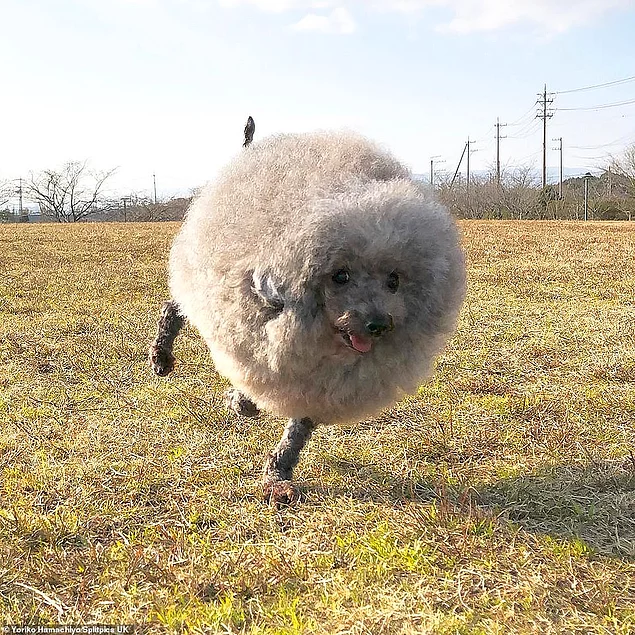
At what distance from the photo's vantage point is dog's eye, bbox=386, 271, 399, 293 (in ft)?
7.46

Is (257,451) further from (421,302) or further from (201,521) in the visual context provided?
(421,302)

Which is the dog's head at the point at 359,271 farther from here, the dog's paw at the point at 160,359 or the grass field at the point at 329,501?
the dog's paw at the point at 160,359

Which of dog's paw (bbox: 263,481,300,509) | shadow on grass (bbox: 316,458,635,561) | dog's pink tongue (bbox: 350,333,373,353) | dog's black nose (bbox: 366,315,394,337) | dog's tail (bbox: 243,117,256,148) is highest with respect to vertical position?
dog's tail (bbox: 243,117,256,148)

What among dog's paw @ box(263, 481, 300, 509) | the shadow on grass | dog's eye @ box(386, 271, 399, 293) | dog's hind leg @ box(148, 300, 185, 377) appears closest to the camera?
dog's eye @ box(386, 271, 399, 293)

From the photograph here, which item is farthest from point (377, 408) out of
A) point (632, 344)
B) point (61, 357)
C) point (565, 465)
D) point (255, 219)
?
point (632, 344)

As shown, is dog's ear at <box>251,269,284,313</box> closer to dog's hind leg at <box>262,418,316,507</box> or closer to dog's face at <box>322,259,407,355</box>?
dog's face at <box>322,259,407,355</box>

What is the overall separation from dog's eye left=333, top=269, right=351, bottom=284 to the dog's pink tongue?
0.56 ft

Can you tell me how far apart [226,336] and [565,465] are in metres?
1.65

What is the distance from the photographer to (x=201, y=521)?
2.59m

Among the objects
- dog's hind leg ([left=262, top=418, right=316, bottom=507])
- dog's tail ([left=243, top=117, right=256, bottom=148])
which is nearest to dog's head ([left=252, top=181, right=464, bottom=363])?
dog's hind leg ([left=262, top=418, right=316, bottom=507])

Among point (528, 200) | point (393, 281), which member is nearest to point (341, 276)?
point (393, 281)

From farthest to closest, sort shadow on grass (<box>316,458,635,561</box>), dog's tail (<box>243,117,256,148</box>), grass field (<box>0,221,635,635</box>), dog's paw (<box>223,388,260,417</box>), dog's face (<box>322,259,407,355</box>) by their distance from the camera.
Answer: dog's paw (<box>223,388,260,417</box>), dog's tail (<box>243,117,256,148</box>), shadow on grass (<box>316,458,635,561</box>), dog's face (<box>322,259,407,355</box>), grass field (<box>0,221,635,635</box>)

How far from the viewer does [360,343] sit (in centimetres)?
222

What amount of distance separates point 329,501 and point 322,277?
3.27ft
